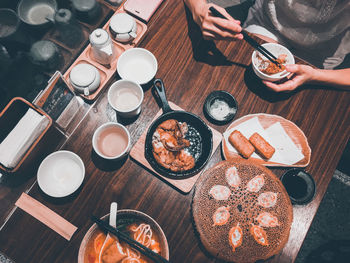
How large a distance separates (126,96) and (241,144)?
873 mm

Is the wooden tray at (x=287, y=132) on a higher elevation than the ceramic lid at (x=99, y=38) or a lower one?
lower

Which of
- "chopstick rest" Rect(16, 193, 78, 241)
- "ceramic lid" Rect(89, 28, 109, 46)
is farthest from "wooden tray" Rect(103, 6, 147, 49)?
"chopstick rest" Rect(16, 193, 78, 241)

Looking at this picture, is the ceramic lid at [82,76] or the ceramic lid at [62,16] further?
the ceramic lid at [62,16]

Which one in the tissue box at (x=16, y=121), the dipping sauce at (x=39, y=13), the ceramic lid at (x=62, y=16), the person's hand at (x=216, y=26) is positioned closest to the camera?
the tissue box at (x=16, y=121)

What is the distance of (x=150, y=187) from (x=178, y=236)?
376 millimetres

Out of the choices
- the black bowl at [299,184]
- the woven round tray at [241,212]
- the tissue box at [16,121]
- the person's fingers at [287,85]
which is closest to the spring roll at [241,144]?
the woven round tray at [241,212]

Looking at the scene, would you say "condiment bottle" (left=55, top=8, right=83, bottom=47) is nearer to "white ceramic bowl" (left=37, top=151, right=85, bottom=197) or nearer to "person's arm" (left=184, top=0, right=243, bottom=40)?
"person's arm" (left=184, top=0, right=243, bottom=40)

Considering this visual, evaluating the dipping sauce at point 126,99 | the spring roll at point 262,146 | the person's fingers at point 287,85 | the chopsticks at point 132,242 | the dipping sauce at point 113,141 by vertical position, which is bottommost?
the chopsticks at point 132,242

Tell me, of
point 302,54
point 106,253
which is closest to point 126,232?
point 106,253

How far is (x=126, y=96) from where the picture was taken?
1.79m

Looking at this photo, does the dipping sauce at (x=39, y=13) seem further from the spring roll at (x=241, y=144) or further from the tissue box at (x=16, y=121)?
the spring roll at (x=241, y=144)

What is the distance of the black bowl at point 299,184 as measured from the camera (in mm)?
1731

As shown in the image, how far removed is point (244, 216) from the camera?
1.59 metres

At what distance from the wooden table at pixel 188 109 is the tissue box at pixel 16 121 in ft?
0.92
